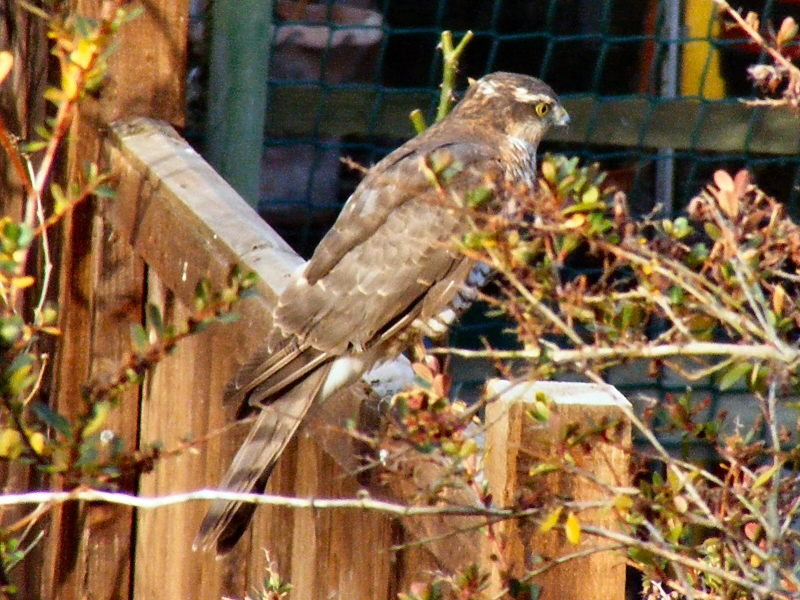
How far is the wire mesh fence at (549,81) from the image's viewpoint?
3.96m

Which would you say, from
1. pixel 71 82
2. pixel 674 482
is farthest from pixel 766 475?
pixel 71 82

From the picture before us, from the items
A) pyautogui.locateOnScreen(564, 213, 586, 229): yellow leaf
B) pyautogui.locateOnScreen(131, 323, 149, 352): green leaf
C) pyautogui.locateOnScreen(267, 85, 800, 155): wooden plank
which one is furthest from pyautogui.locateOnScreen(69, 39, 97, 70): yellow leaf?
pyautogui.locateOnScreen(267, 85, 800, 155): wooden plank

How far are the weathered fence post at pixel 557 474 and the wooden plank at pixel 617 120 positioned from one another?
2.58 metres

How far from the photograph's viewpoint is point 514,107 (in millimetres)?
3418

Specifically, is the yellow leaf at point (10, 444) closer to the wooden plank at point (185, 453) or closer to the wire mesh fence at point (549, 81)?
the wooden plank at point (185, 453)

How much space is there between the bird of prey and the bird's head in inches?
5.9

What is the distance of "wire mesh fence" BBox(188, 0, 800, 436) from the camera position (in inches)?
156

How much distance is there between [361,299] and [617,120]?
1910 mm

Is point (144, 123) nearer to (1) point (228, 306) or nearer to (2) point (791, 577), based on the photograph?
(1) point (228, 306)

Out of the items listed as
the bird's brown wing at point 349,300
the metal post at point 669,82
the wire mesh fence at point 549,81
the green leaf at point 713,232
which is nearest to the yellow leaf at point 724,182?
the green leaf at point 713,232

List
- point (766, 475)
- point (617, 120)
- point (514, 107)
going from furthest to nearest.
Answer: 1. point (617, 120)
2. point (514, 107)
3. point (766, 475)

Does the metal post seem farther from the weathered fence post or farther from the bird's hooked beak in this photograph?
the weathered fence post

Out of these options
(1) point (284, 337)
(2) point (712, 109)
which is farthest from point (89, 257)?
(2) point (712, 109)

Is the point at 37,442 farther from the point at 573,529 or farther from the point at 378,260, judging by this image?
the point at 378,260
